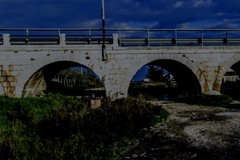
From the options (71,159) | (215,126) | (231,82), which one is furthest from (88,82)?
(71,159)

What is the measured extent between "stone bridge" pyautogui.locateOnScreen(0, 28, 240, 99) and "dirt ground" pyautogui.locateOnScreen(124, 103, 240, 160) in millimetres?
7827

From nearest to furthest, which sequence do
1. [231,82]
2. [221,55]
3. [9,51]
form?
[9,51] → [221,55] → [231,82]

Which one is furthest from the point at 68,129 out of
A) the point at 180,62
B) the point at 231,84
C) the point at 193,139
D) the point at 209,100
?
the point at 231,84

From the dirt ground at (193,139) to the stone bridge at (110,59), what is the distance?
308 inches

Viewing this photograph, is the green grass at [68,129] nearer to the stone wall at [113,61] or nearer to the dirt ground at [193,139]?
the dirt ground at [193,139]

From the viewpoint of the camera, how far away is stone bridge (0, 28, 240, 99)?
25266 mm

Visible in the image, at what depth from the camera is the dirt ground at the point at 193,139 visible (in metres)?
12.2

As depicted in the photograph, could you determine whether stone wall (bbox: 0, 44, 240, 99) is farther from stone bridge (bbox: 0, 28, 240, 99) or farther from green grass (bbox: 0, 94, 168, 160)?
green grass (bbox: 0, 94, 168, 160)

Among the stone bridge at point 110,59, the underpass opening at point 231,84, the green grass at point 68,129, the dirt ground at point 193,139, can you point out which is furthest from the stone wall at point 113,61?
the dirt ground at point 193,139

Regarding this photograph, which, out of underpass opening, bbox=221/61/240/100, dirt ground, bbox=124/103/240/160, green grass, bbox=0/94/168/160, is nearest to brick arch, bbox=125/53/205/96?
underpass opening, bbox=221/61/240/100

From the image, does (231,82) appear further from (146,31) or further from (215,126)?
(215,126)

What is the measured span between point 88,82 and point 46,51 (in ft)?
79.1

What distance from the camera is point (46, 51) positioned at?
84.3ft

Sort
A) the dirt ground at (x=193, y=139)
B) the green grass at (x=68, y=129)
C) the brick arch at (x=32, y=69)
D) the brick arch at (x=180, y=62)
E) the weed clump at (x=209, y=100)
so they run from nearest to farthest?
the dirt ground at (x=193, y=139) < the green grass at (x=68, y=129) < the weed clump at (x=209, y=100) < the brick arch at (x=32, y=69) < the brick arch at (x=180, y=62)
